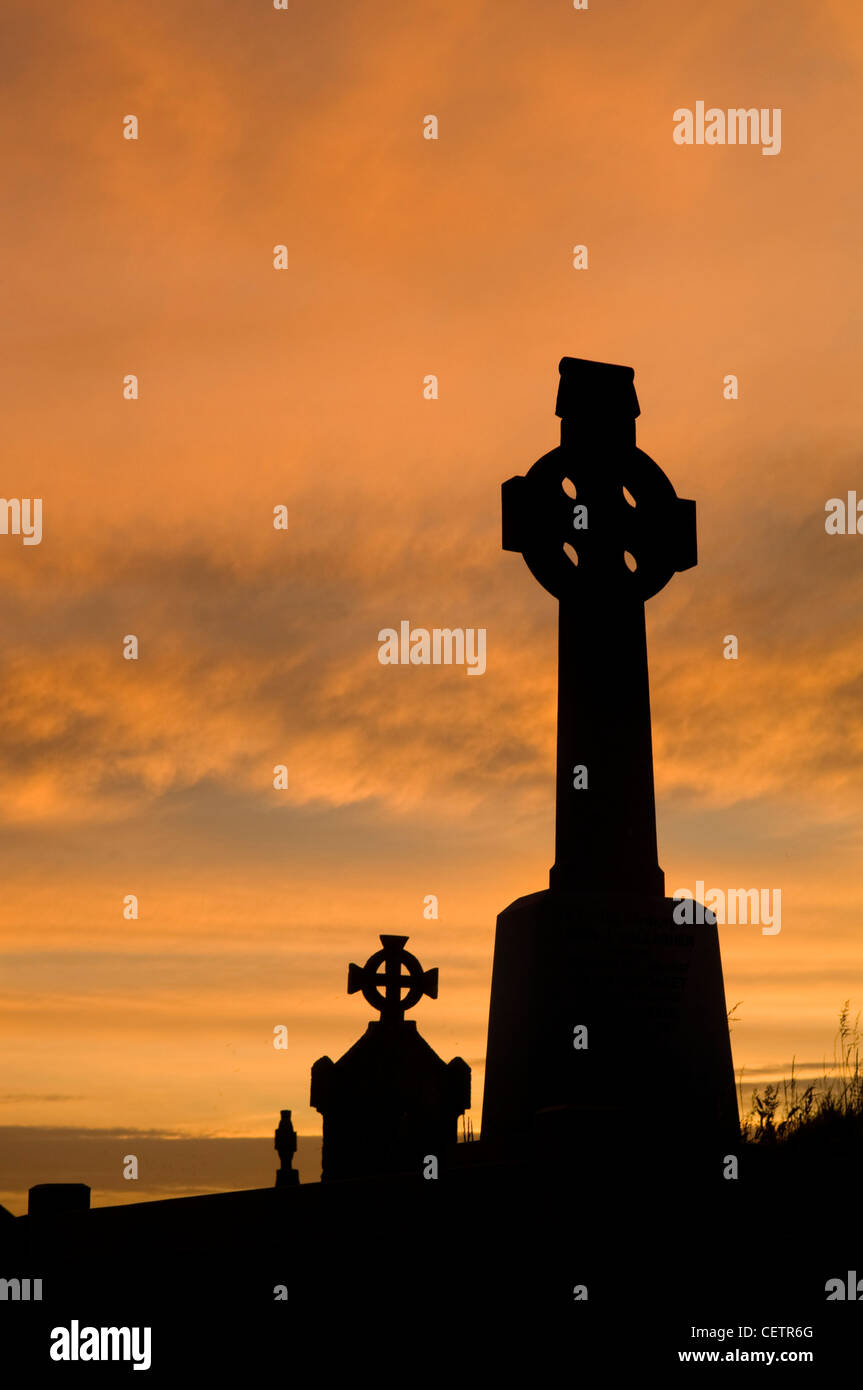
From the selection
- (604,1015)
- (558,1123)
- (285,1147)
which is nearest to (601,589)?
(604,1015)

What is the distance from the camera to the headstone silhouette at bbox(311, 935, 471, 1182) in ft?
56.2

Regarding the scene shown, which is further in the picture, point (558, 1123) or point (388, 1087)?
point (388, 1087)

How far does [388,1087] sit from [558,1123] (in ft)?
29.0

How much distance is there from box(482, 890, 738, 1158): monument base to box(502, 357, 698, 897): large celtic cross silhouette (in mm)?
444

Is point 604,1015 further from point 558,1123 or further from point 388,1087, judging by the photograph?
point 388,1087

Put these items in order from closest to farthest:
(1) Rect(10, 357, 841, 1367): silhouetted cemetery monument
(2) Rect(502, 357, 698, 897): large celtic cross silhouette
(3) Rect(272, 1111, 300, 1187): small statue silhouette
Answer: (1) Rect(10, 357, 841, 1367): silhouetted cemetery monument → (2) Rect(502, 357, 698, 897): large celtic cross silhouette → (3) Rect(272, 1111, 300, 1187): small statue silhouette

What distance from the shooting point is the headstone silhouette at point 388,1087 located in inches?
674

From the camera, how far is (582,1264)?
28.3ft

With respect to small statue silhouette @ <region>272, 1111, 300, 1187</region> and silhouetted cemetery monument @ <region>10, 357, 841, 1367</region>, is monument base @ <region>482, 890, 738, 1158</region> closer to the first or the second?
silhouetted cemetery monument @ <region>10, 357, 841, 1367</region>

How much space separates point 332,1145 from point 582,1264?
9187 mm

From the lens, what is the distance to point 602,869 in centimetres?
1265

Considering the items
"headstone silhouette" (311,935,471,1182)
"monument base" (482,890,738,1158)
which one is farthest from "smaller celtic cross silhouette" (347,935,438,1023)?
"monument base" (482,890,738,1158)
